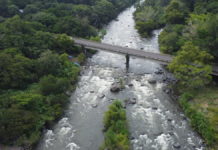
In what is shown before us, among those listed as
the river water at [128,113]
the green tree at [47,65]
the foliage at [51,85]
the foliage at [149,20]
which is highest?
the foliage at [149,20]

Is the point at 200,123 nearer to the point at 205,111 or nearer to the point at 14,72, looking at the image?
the point at 205,111

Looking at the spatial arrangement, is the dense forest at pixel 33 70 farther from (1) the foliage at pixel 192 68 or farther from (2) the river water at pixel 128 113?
(1) the foliage at pixel 192 68

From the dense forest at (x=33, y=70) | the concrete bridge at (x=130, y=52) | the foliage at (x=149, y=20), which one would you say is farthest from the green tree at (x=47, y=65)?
the foliage at (x=149, y=20)

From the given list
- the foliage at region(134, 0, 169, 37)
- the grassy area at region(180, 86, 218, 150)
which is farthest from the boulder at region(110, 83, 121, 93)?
the foliage at region(134, 0, 169, 37)

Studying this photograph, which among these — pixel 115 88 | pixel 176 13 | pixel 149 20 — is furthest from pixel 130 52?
pixel 149 20

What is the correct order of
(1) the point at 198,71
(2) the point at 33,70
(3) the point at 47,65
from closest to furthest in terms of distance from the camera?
(1) the point at 198,71, (3) the point at 47,65, (2) the point at 33,70

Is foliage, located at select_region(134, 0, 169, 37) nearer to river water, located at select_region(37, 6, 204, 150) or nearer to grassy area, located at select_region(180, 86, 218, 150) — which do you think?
river water, located at select_region(37, 6, 204, 150)
